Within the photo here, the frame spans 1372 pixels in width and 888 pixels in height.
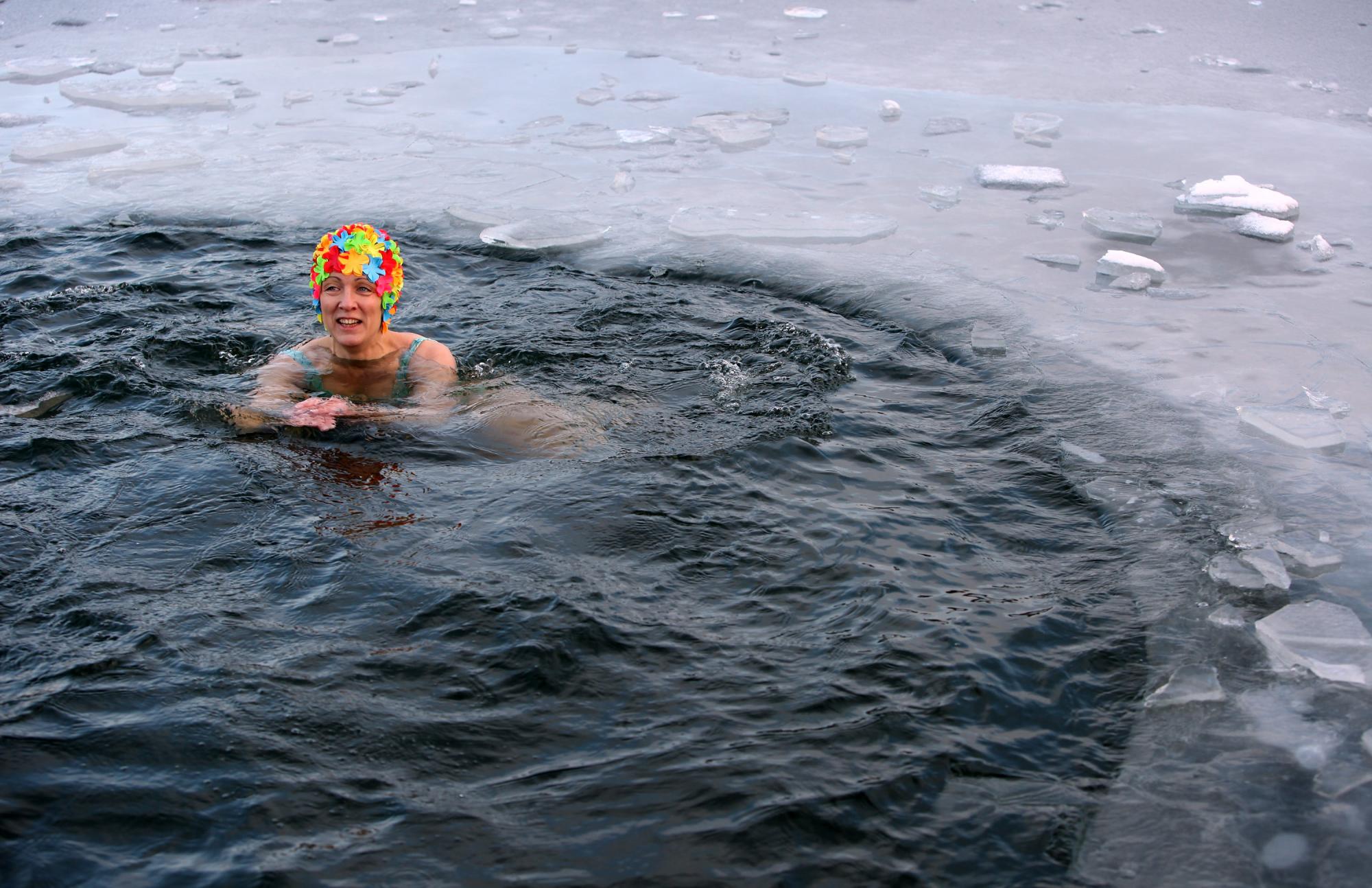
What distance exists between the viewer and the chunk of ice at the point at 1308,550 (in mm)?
3947

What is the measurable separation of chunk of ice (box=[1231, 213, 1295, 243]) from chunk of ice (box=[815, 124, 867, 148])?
3495mm

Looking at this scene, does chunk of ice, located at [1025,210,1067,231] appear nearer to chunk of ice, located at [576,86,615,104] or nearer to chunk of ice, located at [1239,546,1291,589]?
chunk of ice, located at [1239,546,1291,589]

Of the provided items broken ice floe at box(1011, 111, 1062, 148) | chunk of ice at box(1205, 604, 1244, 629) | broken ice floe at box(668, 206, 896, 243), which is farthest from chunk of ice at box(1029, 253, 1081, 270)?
chunk of ice at box(1205, 604, 1244, 629)

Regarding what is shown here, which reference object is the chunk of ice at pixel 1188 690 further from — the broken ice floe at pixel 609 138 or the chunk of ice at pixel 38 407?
the broken ice floe at pixel 609 138

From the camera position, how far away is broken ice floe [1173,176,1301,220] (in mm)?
8016

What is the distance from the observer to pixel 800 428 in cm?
508

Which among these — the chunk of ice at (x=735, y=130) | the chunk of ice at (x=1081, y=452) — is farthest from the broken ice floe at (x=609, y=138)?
the chunk of ice at (x=1081, y=452)

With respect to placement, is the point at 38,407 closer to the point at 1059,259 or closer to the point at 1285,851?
the point at 1285,851

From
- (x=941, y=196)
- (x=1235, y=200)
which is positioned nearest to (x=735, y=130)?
(x=941, y=196)

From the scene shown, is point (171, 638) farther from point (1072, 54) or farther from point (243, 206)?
point (1072, 54)

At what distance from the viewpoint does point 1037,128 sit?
33.7ft

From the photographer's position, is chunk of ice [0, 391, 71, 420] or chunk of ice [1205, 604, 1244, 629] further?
chunk of ice [0, 391, 71, 420]

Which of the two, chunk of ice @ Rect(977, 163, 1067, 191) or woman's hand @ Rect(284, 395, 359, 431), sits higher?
chunk of ice @ Rect(977, 163, 1067, 191)

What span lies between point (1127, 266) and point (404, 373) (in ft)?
14.7
